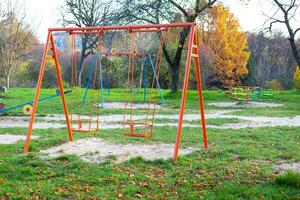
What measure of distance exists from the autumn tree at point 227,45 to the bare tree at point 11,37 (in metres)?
15.6

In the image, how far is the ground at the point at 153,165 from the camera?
5105 millimetres

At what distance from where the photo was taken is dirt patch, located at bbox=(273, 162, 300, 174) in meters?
6.29

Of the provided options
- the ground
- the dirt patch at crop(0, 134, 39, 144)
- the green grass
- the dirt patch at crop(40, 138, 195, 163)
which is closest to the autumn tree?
the ground

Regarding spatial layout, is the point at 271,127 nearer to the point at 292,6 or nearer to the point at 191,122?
the point at 191,122

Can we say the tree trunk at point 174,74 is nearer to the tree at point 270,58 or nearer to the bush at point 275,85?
the bush at point 275,85

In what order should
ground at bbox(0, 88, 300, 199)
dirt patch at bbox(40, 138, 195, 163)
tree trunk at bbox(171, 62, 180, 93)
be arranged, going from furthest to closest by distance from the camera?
tree trunk at bbox(171, 62, 180, 93)
dirt patch at bbox(40, 138, 195, 163)
ground at bbox(0, 88, 300, 199)

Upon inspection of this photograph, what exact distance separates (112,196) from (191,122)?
8.09 m


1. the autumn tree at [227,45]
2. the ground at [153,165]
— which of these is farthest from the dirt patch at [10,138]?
the autumn tree at [227,45]

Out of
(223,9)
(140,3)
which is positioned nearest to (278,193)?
(140,3)

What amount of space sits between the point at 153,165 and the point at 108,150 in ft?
4.98

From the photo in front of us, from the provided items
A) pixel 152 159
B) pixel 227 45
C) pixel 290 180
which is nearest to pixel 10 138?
pixel 152 159

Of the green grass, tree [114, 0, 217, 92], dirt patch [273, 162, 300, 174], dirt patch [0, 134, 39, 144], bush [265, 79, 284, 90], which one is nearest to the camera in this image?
the green grass

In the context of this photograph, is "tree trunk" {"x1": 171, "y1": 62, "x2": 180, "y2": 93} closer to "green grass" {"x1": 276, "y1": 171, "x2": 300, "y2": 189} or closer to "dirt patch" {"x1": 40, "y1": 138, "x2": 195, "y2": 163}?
"dirt patch" {"x1": 40, "y1": 138, "x2": 195, "y2": 163}

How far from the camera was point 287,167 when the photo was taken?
6492mm
